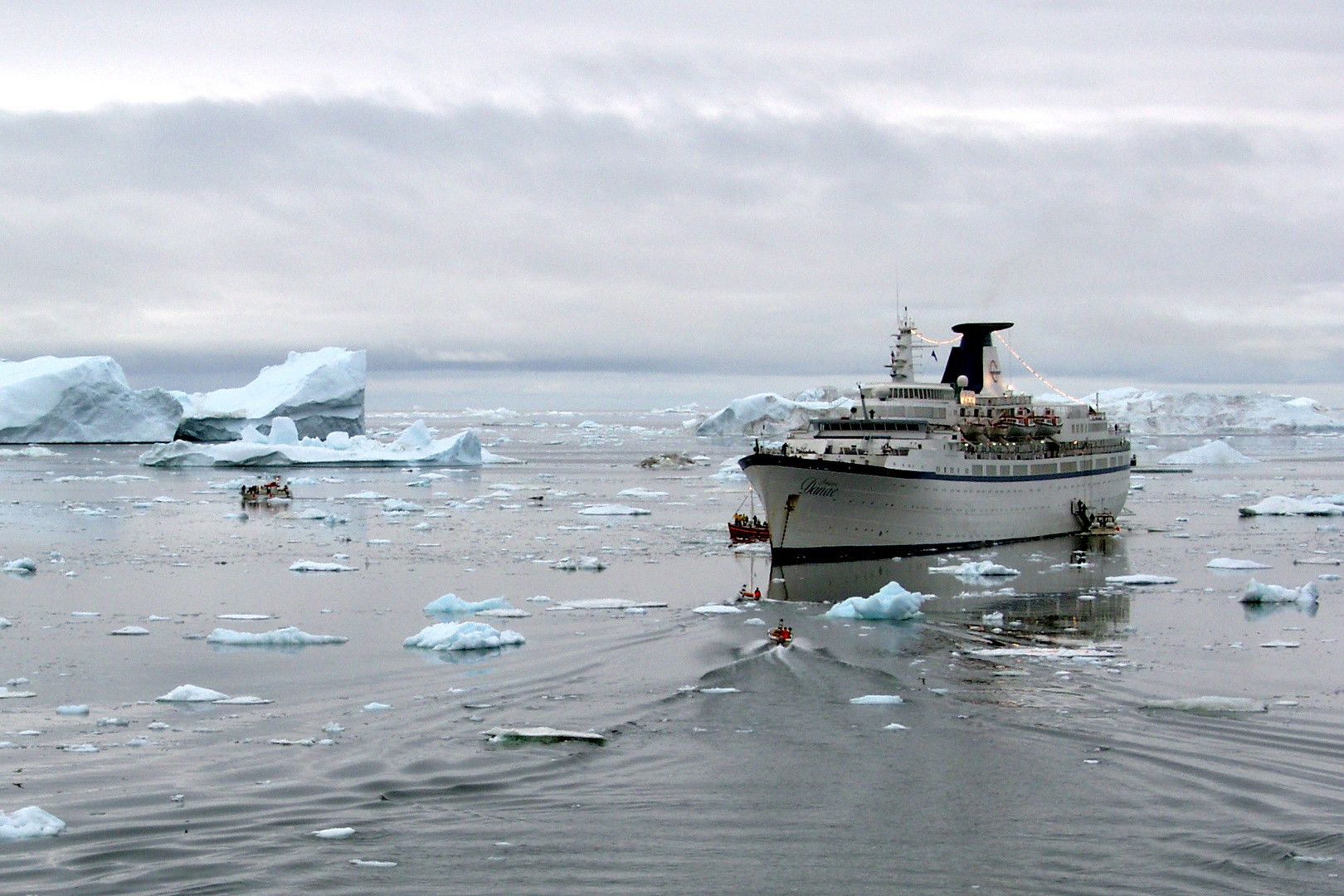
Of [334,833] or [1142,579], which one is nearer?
[334,833]

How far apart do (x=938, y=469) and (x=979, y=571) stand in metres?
5.38

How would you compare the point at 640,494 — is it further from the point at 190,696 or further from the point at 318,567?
the point at 190,696

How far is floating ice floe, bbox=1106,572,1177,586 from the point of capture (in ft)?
98.5

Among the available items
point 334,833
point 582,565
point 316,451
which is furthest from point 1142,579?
point 316,451

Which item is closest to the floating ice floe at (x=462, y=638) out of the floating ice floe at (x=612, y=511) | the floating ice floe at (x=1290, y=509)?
the floating ice floe at (x=612, y=511)

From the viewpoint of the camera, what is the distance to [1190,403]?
454 ft

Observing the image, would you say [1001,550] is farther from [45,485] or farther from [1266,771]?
[45,485]

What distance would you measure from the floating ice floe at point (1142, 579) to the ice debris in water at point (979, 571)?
239 cm

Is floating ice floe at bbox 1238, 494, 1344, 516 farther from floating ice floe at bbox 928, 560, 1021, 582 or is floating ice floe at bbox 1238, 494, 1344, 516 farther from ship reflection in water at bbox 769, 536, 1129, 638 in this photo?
floating ice floe at bbox 928, 560, 1021, 582

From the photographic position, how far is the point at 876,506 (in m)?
35.1

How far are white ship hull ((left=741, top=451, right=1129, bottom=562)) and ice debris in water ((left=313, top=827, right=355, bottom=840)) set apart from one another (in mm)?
22855

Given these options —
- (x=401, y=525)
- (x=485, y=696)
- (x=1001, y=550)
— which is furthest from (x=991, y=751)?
(x=401, y=525)

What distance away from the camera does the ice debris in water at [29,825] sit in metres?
11.3

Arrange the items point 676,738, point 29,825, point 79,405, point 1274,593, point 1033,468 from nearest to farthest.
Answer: point 29,825 → point 676,738 → point 1274,593 → point 1033,468 → point 79,405
